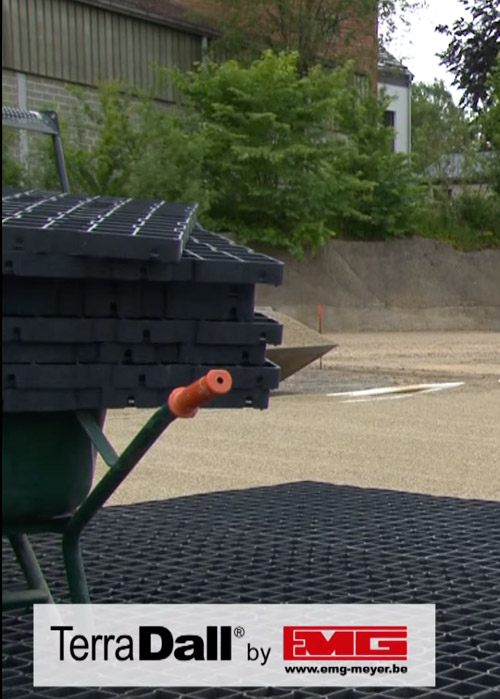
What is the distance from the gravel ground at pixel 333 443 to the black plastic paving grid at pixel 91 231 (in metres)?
3.97

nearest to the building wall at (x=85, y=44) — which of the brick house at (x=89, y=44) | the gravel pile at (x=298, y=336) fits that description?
the brick house at (x=89, y=44)

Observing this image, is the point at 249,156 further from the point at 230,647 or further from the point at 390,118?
the point at 230,647

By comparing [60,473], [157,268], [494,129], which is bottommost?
[60,473]

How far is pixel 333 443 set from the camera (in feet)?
29.7

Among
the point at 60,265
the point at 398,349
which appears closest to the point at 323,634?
the point at 60,265

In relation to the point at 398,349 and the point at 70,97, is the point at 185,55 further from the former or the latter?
the point at 398,349

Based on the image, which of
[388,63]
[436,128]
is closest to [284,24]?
[388,63]

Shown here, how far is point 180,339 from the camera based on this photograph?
2367 millimetres

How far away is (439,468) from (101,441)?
5.55 meters

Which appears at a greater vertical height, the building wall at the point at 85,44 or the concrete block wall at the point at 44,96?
the building wall at the point at 85,44

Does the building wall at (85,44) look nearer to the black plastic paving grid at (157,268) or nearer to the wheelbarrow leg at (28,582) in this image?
the wheelbarrow leg at (28,582)

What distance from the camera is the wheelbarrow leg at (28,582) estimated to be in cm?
287

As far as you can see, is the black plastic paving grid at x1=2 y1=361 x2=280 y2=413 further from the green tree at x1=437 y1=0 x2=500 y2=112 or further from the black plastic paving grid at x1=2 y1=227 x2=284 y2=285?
the green tree at x1=437 y1=0 x2=500 y2=112

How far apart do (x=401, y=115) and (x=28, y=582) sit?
126ft
